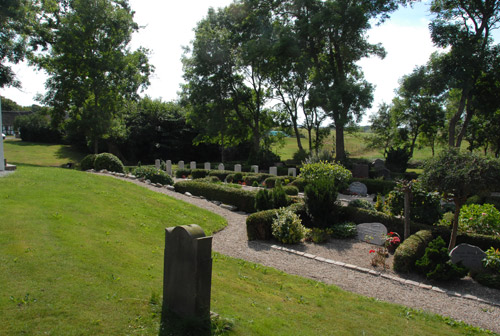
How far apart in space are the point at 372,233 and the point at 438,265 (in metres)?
3.02

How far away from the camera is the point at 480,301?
7.08 meters

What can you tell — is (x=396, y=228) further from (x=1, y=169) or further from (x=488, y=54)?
(x=488, y=54)

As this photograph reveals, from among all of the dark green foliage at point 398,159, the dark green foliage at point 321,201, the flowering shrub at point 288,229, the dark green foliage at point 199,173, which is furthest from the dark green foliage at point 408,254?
the dark green foliage at point 398,159

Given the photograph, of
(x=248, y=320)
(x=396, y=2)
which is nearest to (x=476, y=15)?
(x=396, y=2)

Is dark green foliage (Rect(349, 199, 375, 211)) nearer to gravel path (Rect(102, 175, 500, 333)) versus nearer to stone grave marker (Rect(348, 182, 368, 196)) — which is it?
gravel path (Rect(102, 175, 500, 333))

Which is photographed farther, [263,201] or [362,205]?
[263,201]

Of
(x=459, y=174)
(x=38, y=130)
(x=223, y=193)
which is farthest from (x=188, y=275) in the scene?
(x=38, y=130)

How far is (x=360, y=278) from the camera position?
26.2ft

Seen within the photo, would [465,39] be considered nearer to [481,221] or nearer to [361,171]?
[361,171]

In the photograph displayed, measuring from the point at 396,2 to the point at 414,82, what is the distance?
603 cm

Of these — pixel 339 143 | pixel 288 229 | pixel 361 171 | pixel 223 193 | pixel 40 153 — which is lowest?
pixel 288 229

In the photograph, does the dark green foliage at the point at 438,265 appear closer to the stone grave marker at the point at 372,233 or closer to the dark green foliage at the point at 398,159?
the stone grave marker at the point at 372,233

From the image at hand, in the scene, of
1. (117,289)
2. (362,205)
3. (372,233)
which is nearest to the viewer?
(117,289)

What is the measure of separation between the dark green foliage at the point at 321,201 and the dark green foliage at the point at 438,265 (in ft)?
11.9
